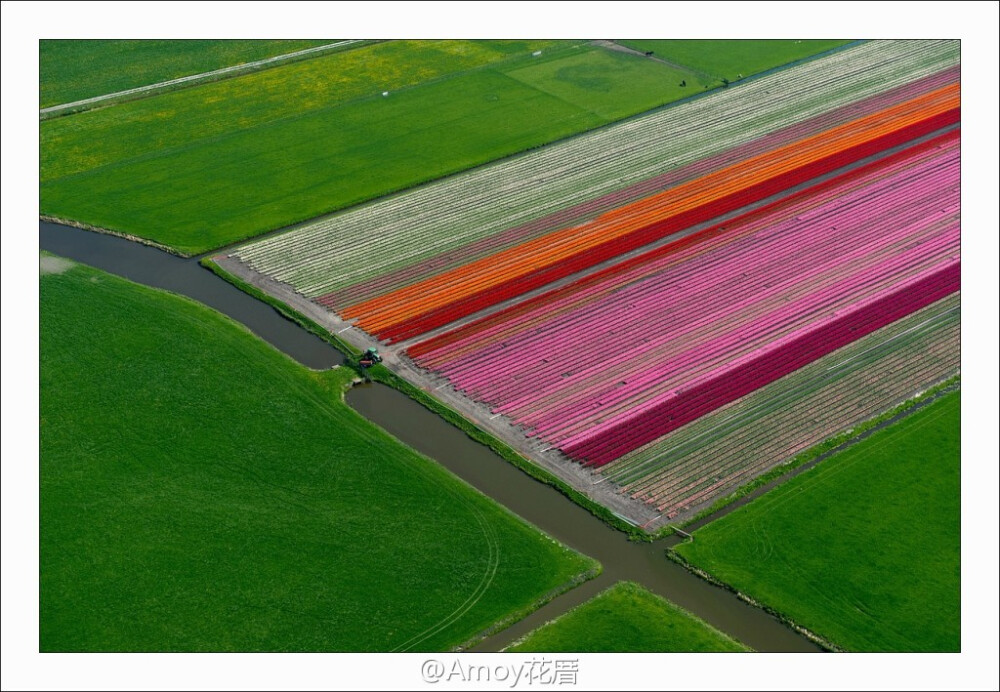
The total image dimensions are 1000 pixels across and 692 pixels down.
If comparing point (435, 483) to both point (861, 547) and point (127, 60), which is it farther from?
point (127, 60)

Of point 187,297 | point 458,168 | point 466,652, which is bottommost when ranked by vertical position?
point 466,652

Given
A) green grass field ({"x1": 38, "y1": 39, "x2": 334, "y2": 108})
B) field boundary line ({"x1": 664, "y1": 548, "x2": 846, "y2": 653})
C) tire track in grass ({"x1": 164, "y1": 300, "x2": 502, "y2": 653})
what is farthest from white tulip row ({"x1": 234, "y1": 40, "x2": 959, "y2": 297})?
field boundary line ({"x1": 664, "y1": 548, "x2": 846, "y2": 653})

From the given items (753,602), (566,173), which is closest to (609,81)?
(566,173)

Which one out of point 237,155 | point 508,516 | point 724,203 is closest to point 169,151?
point 237,155

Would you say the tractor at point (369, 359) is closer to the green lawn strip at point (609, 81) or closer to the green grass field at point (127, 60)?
the green lawn strip at point (609, 81)

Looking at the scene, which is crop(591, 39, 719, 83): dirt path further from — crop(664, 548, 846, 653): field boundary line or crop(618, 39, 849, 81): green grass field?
crop(664, 548, 846, 653): field boundary line

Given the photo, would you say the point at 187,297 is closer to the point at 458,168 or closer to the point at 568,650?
the point at 458,168
